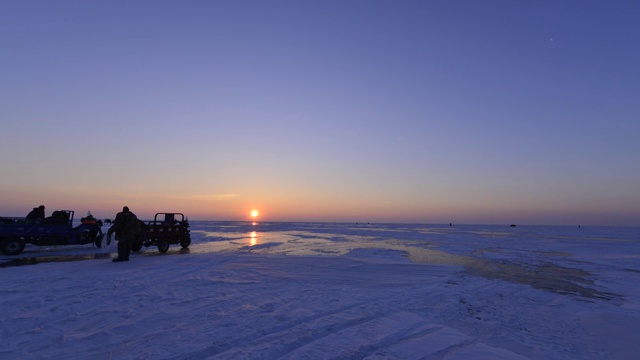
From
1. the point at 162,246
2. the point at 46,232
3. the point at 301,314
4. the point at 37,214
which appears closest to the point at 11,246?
the point at 46,232

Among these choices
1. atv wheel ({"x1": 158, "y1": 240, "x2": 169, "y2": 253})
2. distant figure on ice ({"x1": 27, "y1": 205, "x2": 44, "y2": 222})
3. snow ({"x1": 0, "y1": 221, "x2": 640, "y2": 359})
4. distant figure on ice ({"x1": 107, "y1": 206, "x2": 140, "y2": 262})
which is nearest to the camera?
snow ({"x1": 0, "y1": 221, "x2": 640, "y2": 359})

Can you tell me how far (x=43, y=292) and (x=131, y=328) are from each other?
12.5 ft

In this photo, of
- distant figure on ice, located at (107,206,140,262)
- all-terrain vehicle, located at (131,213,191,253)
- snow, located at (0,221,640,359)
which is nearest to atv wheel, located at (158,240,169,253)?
all-terrain vehicle, located at (131,213,191,253)

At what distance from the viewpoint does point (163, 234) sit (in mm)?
17797

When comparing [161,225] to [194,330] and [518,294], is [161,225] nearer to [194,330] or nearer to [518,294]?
[194,330]

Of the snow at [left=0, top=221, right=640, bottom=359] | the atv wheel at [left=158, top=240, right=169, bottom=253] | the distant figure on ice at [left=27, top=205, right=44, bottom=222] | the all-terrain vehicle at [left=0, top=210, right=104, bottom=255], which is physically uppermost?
the distant figure on ice at [left=27, top=205, right=44, bottom=222]

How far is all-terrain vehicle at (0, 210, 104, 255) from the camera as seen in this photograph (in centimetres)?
1505

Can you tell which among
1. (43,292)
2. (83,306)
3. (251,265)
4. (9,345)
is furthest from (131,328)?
(251,265)

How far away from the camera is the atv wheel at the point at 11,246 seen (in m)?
14.9

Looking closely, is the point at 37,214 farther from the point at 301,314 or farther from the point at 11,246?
the point at 301,314

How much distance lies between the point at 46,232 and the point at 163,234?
4.90 meters

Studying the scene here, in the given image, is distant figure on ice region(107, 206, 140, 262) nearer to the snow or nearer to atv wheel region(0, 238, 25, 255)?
the snow

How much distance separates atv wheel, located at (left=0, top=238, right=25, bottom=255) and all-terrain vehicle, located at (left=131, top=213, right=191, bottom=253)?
434cm

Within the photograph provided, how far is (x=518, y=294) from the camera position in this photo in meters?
9.52
